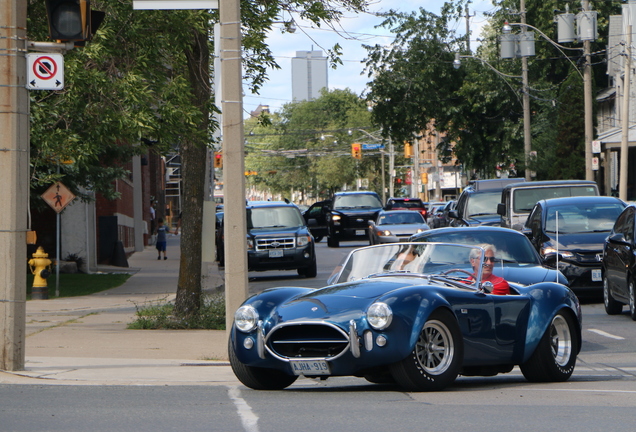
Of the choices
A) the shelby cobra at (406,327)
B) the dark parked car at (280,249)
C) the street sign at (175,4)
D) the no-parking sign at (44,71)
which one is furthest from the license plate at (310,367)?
the dark parked car at (280,249)

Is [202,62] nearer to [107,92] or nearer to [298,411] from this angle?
[107,92]

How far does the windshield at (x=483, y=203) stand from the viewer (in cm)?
2652

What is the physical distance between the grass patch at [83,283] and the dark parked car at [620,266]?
38.4ft

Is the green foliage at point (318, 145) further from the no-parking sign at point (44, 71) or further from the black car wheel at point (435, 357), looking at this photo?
the black car wheel at point (435, 357)

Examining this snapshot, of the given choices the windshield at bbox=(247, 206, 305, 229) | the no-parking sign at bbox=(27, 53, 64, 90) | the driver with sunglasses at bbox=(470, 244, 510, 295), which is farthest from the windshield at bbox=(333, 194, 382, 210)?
the driver with sunglasses at bbox=(470, 244, 510, 295)

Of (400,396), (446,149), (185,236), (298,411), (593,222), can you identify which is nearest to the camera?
(298,411)

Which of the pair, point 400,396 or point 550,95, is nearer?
point 400,396

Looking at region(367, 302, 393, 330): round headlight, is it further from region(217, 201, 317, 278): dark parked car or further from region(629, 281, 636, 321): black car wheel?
region(217, 201, 317, 278): dark parked car

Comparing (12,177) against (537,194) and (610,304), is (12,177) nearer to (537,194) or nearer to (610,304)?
(610,304)

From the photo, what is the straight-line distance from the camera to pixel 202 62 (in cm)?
1528

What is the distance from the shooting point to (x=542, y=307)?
9.21 m

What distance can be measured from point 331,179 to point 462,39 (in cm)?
5119

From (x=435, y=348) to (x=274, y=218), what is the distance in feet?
59.8

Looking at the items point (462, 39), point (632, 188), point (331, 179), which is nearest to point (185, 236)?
point (462, 39)
